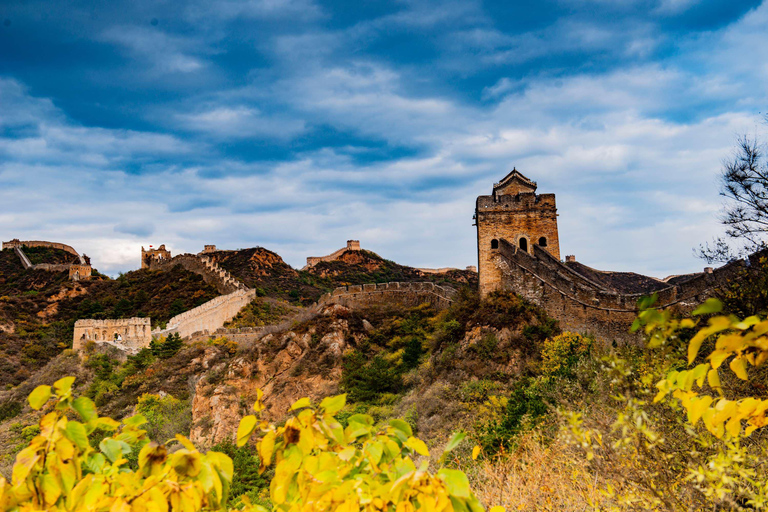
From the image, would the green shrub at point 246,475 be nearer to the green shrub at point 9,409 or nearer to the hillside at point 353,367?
the hillside at point 353,367

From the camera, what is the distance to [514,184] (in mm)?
21141

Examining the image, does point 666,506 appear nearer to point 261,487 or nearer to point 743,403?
point 743,403

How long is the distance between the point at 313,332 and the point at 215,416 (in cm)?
641

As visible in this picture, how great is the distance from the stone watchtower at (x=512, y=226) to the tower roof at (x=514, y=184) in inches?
13.1

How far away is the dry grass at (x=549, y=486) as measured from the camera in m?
5.92

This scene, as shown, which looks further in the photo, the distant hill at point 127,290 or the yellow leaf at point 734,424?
the distant hill at point 127,290

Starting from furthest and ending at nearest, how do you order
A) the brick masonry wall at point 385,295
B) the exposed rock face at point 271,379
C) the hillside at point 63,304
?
the hillside at point 63,304, the brick masonry wall at point 385,295, the exposed rock face at point 271,379

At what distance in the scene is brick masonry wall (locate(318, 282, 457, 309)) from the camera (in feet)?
94.6

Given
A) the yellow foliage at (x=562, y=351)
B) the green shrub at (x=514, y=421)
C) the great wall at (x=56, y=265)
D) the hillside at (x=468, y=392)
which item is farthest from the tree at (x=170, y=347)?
the great wall at (x=56, y=265)

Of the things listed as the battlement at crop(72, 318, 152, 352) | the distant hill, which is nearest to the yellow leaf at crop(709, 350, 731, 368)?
the distant hill

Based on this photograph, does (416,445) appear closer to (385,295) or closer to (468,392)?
(468,392)

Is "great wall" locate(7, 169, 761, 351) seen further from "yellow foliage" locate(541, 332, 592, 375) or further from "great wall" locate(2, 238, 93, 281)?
"great wall" locate(2, 238, 93, 281)

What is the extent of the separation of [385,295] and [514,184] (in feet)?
41.0

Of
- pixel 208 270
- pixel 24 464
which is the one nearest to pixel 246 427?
pixel 24 464
